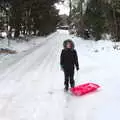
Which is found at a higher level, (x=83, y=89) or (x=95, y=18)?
(x=95, y=18)

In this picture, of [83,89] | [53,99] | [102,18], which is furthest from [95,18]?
[53,99]

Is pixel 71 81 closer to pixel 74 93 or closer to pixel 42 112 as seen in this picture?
pixel 74 93

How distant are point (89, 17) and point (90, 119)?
36.8 meters

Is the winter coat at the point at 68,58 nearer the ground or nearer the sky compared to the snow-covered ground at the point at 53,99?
nearer the sky

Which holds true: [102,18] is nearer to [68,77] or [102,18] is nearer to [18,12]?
[18,12]

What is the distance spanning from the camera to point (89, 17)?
4347 centimetres

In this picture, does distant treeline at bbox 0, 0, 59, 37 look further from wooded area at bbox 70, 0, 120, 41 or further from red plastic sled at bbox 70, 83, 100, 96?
red plastic sled at bbox 70, 83, 100, 96

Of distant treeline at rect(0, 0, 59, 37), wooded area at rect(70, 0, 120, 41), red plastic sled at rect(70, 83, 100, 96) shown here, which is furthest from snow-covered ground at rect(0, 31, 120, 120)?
wooded area at rect(70, 0, 120, 41)

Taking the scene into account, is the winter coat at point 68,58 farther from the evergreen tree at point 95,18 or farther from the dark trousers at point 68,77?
the evergreen tree at point 95,18

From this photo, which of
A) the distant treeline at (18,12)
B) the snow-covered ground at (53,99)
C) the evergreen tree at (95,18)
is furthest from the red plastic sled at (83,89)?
the evergreen tree at (95,18)

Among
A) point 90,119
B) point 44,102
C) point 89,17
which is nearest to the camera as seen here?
point 90,119

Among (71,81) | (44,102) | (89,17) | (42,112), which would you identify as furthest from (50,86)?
(89,17)

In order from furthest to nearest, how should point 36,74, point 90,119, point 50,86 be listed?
point 36,74 → point 50,86 → point 90,119

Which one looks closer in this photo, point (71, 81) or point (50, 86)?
point (71, 81)
